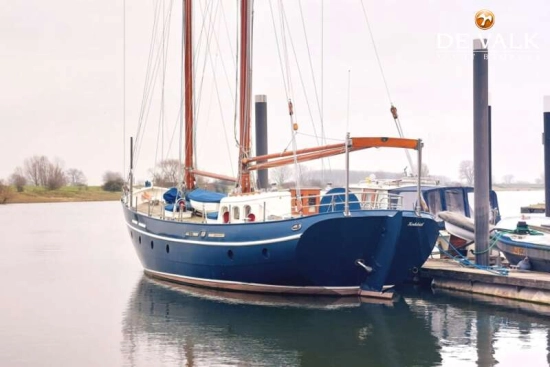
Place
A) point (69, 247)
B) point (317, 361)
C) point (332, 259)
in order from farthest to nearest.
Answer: point (69, 247), point (332, 259), point (317, 361)

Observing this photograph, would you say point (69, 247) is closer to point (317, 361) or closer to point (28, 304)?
point (28, 304)

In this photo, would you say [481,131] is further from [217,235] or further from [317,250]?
[217,235]

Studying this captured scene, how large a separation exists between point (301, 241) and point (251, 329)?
151 inches

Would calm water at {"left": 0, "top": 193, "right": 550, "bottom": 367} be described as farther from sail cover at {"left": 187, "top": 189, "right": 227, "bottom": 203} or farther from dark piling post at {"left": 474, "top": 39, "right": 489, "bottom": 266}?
sail cover at {"left": 187, "top": 189, "right": 227, "bottom": 203}

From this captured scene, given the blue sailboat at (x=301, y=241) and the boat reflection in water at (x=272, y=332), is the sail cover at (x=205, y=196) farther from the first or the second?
the boat reflection in water at (x=272, y=332)

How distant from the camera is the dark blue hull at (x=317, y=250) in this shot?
3025cm

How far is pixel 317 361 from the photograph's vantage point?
23344 mm

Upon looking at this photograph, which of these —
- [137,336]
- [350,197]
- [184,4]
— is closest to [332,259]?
[350,197]

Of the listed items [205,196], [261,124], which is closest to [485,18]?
[205,196]

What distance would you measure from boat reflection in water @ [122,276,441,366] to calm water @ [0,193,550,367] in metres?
0.03

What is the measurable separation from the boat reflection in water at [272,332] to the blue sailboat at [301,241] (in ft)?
2.41

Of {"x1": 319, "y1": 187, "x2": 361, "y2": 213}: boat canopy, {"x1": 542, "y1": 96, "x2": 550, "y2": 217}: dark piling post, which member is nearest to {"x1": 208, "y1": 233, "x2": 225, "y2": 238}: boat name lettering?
{"x1": 319, "y1": 187, "x2": 361, "y2": 213}: boat canopy

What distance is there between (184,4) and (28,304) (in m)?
16.9

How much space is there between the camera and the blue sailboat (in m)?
30.4
